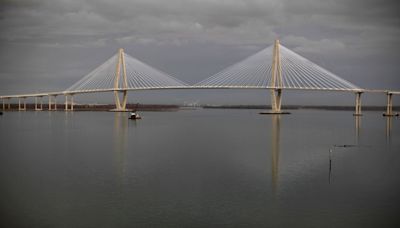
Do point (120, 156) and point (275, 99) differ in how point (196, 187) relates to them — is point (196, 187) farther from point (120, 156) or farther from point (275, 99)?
point (275, 99)

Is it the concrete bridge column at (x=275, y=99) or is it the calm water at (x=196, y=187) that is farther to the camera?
the concrete bridge column at (x=275, y=99)

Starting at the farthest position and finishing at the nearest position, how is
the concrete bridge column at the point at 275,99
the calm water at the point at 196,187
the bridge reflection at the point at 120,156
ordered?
the concrete bridge column at the point at 275,99
the bridge reflection at the point at 120,156
the calm water at the point at 196,187

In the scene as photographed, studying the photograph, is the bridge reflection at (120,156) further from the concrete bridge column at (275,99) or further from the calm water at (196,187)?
the concrete bridge column at (275,99)

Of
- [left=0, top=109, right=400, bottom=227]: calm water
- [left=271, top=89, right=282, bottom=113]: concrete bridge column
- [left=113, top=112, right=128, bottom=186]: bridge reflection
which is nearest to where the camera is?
[left=0, top=109, right=400, bottom=227]: calm water

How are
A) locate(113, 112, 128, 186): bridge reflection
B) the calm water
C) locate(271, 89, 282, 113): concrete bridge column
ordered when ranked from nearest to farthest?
the calm water, locate(113, 112, 128, 186): bridge reflection, locate(271, 89, 282, 113): concrete bridge column

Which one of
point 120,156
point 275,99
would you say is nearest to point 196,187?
point 120,156

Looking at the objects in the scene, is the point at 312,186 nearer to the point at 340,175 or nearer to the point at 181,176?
the point at 340,175

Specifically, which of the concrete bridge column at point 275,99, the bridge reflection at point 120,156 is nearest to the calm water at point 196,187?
the bridge reflection at point 120,156

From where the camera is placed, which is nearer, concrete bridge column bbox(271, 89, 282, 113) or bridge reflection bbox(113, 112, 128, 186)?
bridge reflection bbox(113, 112, 128, 186)

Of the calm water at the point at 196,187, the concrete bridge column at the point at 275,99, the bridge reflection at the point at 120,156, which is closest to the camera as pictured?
the calm water at the point at 196,187

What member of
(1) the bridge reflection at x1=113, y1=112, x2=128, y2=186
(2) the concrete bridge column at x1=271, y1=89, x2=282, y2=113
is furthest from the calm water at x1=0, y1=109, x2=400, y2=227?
(2) the concrete bridge column at x1=271, y1=89, x2=282, y2=113

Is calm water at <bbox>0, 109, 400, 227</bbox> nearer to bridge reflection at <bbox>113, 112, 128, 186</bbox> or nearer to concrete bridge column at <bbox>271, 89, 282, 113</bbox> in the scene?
bridge reflection at <bbox>113, 112, 128, 186</bbox>
